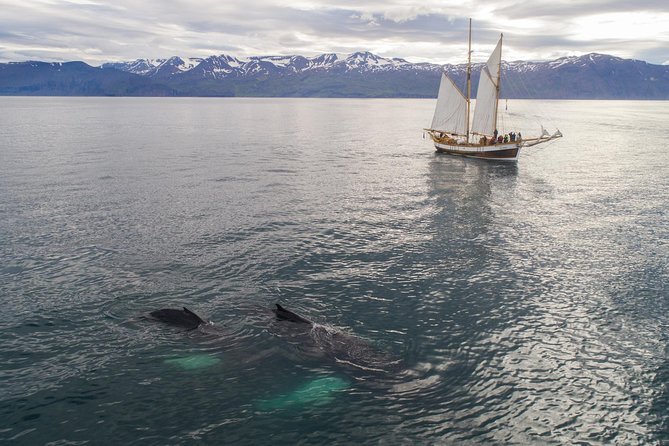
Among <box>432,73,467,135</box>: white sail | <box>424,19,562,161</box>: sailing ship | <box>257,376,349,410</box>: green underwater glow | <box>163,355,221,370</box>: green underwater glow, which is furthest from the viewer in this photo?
<box>432,73,467,135</box>: white sail

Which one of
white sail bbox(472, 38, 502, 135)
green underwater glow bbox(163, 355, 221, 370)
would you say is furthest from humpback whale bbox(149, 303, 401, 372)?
white sail bbox(472, 38, 502, 135)

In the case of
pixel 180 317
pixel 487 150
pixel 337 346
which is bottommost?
pixel 337 346

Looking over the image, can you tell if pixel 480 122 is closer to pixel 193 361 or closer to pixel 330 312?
pixel 330 312

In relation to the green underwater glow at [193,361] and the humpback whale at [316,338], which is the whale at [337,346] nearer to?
the humpback whale at [316,338]

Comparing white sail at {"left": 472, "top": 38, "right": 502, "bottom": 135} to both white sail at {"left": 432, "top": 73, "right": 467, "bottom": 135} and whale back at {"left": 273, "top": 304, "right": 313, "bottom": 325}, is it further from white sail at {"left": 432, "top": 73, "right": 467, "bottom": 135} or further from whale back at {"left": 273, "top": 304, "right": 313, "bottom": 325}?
whale back at {"left": 273, "top": 304, "right": 313, "bottom": 325}

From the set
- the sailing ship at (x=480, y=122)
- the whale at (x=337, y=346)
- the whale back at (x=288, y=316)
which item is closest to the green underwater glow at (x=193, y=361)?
the whale at (x=337, y=346)

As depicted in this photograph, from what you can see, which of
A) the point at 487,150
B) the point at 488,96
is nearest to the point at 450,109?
the point at 488,96
